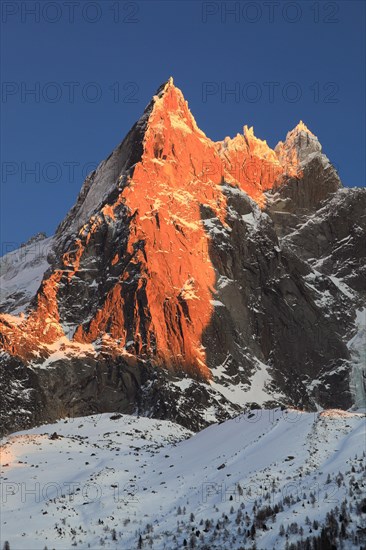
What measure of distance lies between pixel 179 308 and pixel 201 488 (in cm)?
10850

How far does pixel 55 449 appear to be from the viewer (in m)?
62.2

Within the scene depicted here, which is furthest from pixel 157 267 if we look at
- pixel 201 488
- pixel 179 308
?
pixel 201 488

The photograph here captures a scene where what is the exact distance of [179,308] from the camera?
506 ft

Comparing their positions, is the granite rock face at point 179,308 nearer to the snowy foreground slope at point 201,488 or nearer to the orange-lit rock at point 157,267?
the orange-lit rock at point 157,267

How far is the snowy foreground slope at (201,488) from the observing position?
3653 centimetres

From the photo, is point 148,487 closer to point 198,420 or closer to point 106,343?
point 198,420

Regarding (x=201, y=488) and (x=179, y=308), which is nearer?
(x=201, y=488)

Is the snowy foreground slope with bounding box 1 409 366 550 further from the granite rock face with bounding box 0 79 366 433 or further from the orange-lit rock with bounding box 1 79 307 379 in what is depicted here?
the orange-lit rock with bounding box 1 79 307 379

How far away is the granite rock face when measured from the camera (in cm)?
14062

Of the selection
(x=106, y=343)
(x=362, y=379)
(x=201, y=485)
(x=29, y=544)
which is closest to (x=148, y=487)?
(x=201, y=485)

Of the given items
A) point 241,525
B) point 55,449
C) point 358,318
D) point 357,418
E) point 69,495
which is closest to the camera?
point 241,525

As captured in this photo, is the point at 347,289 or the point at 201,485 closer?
the point at 201,485

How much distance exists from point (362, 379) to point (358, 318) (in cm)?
1889

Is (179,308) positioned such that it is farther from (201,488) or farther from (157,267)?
(201,488)
